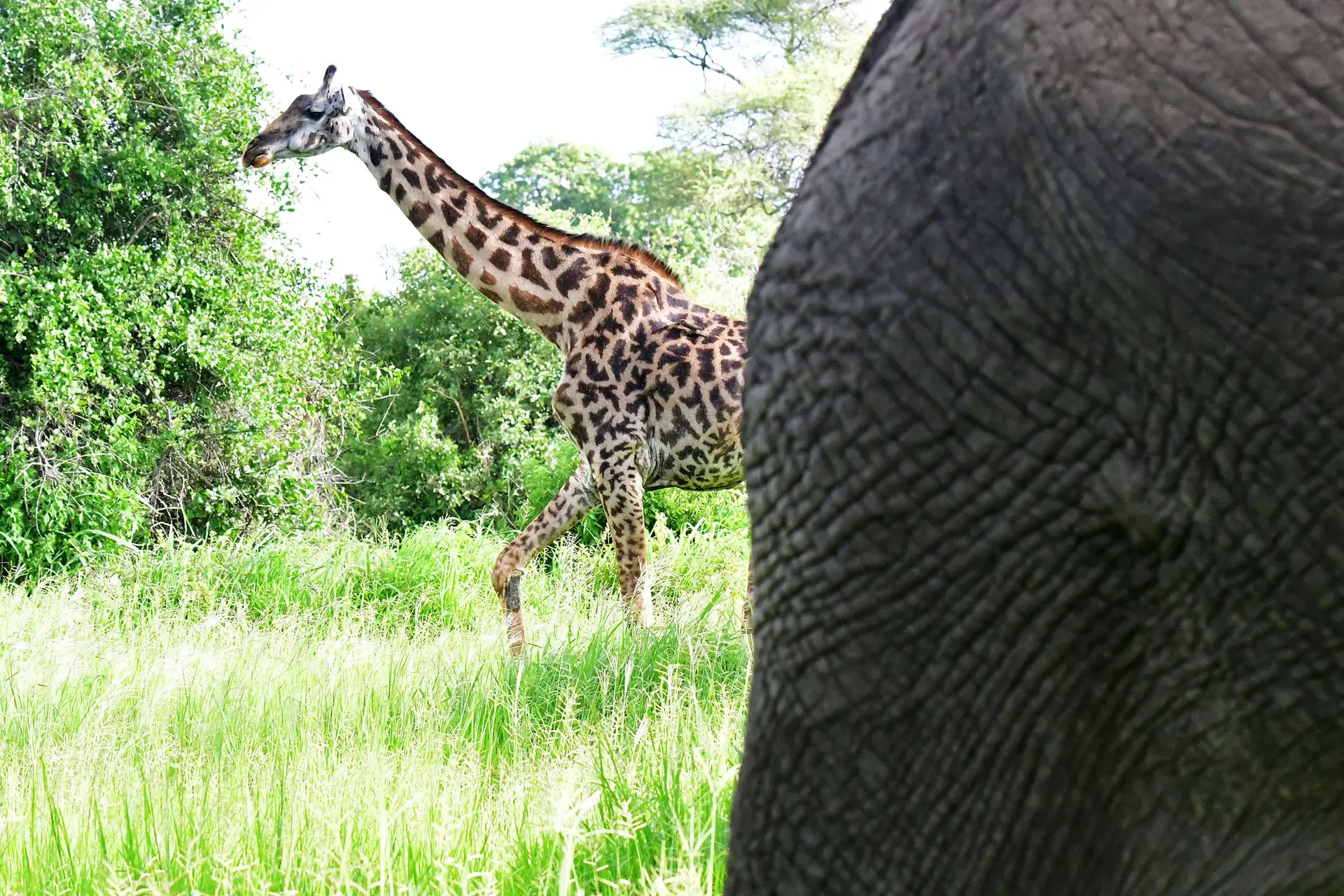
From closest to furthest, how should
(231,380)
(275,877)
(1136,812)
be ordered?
(1136,812)
(275,877)
(231,380)

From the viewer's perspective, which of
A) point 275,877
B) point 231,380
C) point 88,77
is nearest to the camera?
point 275,877

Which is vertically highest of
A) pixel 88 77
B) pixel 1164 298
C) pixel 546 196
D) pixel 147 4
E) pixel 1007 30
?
pixel 546 196

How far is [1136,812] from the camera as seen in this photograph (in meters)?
0.85

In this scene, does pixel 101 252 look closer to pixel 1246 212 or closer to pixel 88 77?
pixel 88 77

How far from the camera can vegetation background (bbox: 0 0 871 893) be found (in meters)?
2.64

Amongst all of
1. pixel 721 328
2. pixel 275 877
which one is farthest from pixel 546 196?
pixel 275 877

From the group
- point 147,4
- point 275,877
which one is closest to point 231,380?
point 147,4

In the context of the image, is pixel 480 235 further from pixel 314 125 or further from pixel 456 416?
pixel 456 416

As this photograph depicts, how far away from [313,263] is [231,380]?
5.15 ft

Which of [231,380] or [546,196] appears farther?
[546,196]

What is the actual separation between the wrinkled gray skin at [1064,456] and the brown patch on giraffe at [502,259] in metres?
5.89

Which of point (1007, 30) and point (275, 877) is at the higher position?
point (1007, 30)

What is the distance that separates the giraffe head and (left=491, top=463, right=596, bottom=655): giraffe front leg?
2.08m

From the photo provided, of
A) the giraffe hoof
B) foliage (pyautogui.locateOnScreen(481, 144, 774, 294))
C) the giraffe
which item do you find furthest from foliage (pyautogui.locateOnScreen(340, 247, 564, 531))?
the giraffe hoof
